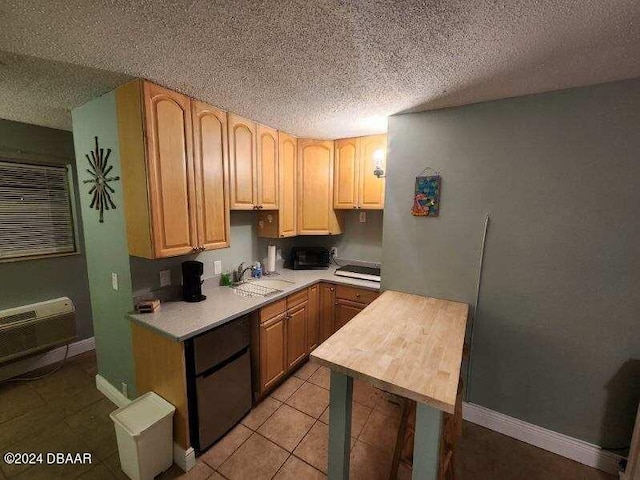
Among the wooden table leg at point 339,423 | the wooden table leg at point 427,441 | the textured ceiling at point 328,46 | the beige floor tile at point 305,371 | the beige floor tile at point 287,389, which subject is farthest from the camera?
the beige floor tile at point 305,371

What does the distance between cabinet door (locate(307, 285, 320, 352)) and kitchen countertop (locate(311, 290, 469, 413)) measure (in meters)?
0.92

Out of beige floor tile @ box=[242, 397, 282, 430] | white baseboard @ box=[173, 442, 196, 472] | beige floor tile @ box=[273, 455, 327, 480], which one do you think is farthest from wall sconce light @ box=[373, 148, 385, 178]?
white baseboard @ box=[173, 442, 196, 472]

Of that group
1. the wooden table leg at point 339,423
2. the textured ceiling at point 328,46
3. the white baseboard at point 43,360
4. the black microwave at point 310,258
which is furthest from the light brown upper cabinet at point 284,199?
the white baseboard at point 43,360

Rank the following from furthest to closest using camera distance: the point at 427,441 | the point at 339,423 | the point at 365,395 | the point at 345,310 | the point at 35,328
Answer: the point at 345,310 < the point at 35,328 < the point at 365,395 < the point at 339,423 < the point at 427,441

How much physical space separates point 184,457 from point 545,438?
2410 mm

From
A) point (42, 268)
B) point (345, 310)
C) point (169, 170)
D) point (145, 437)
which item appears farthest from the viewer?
point (345, 310)

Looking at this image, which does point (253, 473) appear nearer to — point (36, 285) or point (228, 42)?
point (228, 42)

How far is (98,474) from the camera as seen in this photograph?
1.60 metres

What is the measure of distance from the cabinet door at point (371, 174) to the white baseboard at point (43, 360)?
344cm

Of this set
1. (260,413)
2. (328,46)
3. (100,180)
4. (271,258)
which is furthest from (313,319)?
(328,46)

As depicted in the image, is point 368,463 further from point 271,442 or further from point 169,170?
point 169,170

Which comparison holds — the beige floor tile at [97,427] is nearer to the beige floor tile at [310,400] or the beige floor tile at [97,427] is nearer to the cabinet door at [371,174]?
the beige floor tile at [310,400]

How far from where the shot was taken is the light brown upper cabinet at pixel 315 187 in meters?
2.88

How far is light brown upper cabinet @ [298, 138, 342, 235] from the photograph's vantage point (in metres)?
2.88
